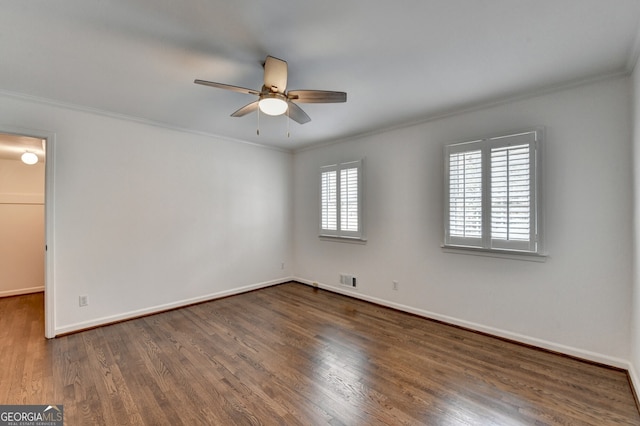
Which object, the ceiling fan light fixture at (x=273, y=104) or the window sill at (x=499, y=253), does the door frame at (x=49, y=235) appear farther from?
the window sill at (x=499, y=253)

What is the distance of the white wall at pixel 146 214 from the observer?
3.14m

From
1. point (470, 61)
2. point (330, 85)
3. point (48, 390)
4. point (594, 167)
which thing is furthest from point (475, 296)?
point (48, 390)

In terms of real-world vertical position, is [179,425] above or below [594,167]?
below

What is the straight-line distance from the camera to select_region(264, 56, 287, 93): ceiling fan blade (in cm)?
206

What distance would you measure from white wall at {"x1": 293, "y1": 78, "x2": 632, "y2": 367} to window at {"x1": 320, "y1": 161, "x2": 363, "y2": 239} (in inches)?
7.0

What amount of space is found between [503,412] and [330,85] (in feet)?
9.58

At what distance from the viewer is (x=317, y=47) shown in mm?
2076

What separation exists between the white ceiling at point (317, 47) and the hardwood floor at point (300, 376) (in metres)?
2.55

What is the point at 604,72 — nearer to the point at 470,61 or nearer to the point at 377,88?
the point at 470,61

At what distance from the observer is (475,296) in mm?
3213

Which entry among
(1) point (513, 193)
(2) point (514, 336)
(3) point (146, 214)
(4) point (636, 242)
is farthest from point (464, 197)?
(3) point (146, 214)

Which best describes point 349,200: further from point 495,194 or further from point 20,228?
point 20,228

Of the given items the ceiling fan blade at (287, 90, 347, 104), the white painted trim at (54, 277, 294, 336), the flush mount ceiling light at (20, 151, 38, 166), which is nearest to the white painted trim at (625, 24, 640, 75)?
the ceiling fan blade at (287, 90, 347, 104)

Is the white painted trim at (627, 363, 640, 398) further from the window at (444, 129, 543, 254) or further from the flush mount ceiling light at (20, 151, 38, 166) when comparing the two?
the flush mount ceiling light at (20, 151, 38, 166)
